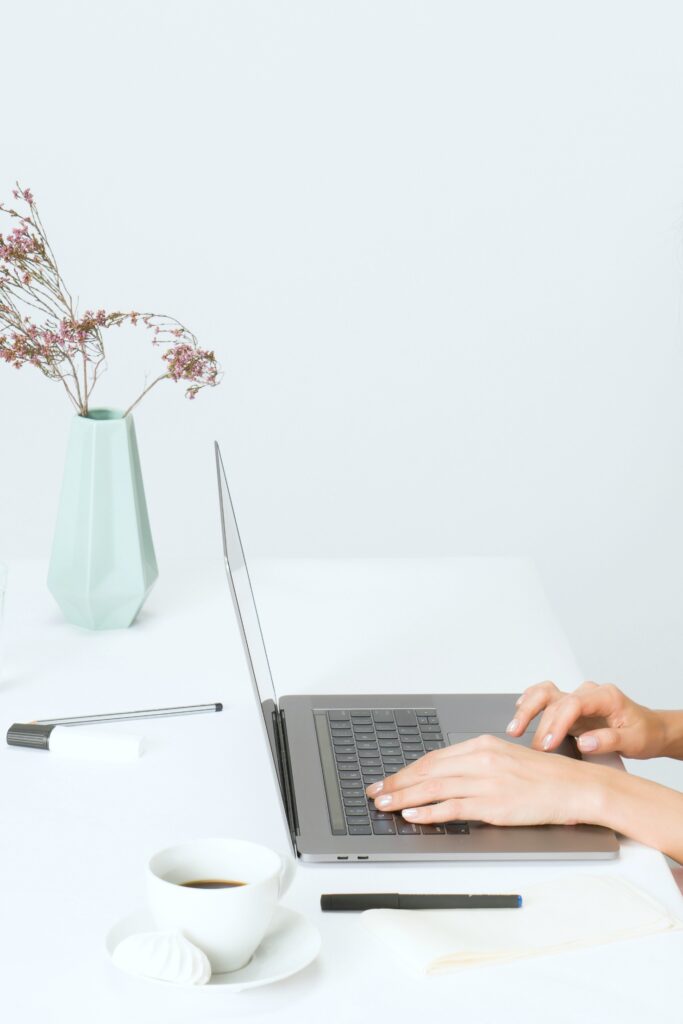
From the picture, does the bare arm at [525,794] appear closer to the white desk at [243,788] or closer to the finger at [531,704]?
the white desk at [243,788]

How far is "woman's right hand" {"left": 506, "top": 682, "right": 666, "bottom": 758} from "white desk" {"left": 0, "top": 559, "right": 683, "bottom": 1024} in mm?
137

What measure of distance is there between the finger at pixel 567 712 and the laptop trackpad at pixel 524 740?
2 cm

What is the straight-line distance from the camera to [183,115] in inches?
106

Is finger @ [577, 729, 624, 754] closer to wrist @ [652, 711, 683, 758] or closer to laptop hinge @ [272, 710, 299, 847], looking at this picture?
wrist @ [652, 711, 683, 758]

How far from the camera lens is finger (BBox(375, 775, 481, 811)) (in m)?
0.99

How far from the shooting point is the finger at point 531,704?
1.14 metres

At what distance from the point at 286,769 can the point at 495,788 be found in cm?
19

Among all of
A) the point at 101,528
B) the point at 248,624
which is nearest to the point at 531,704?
the point at 248,624

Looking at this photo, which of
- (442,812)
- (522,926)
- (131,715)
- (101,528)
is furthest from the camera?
(101,528)

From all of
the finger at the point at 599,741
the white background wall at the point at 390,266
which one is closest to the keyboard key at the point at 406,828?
the finger at the point at 599,741

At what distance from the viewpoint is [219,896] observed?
2.43 ft

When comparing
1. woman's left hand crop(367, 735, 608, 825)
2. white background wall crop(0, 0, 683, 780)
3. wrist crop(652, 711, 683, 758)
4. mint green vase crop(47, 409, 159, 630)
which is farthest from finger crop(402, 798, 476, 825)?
white background wall crop(0, 0, 683, 780)

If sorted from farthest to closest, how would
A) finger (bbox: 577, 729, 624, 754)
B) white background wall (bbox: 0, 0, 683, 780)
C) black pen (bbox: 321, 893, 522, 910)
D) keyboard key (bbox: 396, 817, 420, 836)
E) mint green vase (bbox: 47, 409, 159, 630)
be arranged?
1. white background wall (bbox: 0, 0, 683, 780)
2. mint green vase (bbox: 47, 409, 159, 630)
3. finger (bbox: 577, 729, 624, 754)
4. keyboard key (bbox: 396, 817, 420, 836)
5. black pen (bbox: 321, 893, 522, 910)

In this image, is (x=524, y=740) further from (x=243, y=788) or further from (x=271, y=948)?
(x=271, y=948)
